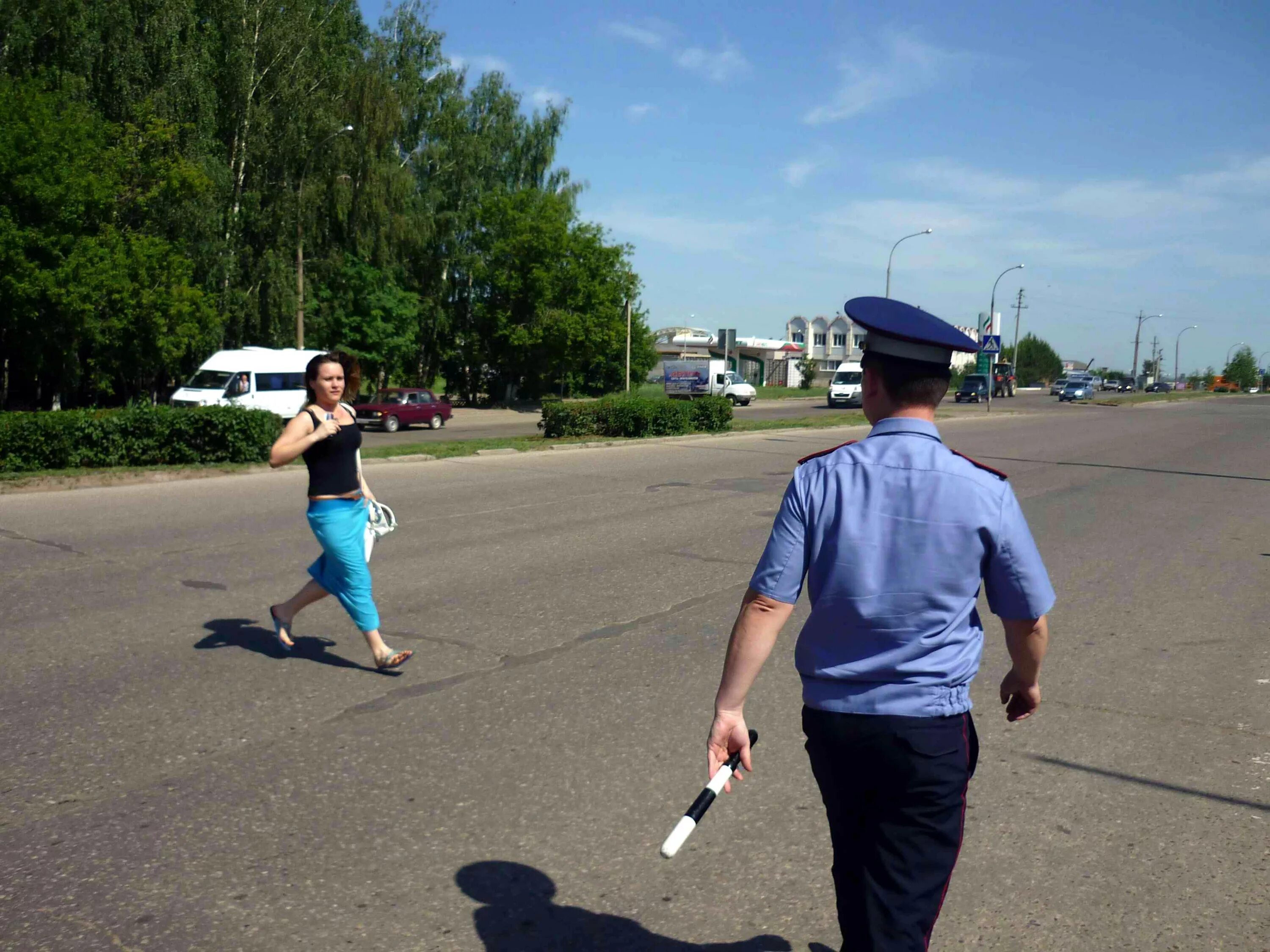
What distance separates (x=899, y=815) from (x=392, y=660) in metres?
3.94

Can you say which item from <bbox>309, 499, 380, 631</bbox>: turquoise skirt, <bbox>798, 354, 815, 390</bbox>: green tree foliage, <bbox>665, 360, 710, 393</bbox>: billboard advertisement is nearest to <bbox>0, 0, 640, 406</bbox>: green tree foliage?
<bbox>665, 360, 710, 393</bbox>: billboard advertisement

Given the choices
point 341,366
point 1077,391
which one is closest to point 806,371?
point 1077,391

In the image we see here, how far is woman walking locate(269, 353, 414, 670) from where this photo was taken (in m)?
5.63

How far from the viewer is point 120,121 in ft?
105

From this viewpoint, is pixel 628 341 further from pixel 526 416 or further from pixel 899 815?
pixel 899 815

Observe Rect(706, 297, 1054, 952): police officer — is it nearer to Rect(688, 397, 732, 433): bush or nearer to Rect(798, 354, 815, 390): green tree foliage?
Rect(688, 397, 732, 433): bush

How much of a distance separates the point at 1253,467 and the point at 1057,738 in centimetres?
1754

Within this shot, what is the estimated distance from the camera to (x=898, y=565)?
2256 mm

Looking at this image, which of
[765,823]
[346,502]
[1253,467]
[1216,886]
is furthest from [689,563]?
[1253,467]

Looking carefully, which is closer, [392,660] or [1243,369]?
[392,660]

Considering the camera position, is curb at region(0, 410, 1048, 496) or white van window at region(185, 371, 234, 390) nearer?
curb at region(0, 410, 1048, 496)

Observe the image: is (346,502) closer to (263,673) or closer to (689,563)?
(263,673)

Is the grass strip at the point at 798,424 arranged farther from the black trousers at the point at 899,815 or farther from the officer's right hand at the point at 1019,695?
the black trousers at the point at 899,815

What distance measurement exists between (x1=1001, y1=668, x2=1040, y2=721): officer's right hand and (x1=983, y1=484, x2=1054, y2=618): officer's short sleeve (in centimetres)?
25
